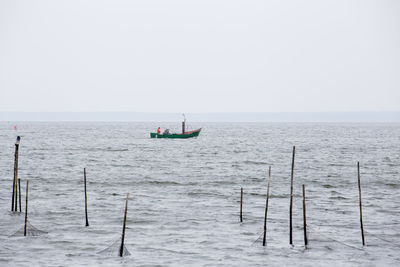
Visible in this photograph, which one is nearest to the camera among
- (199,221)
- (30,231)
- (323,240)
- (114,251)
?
(114,251)

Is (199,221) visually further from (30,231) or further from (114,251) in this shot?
(30,231)

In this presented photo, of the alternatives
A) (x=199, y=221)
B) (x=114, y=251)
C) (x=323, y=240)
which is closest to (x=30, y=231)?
(x=114, y=251)

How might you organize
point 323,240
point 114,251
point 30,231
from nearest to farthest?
point 114,251, point 323,240, point 30,231

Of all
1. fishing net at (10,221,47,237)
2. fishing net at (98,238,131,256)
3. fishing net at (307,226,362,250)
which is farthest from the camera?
fishing net at (10,221,47,237)

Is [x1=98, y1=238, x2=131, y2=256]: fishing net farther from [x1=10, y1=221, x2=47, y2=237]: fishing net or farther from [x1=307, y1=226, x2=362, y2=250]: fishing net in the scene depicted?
[x1=307, y1=226, x2=362, y2=250]: fishing net

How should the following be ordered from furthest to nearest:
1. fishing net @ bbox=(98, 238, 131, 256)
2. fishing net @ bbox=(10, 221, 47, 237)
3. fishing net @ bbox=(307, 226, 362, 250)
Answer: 1. fishing net @ bbox=(10, 221, 47, 237)
2. fishing net @ bbox=(307, 226, 362, 250)
3. fishing net @ bbox=(98, 238, 131, 256)

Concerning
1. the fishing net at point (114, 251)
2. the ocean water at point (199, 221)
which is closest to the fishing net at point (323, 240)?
the ocean water at point (199, 221)

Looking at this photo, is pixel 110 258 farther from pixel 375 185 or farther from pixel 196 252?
pixel 375 185

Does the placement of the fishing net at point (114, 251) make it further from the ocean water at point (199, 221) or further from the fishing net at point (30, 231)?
the fishing net at point (30, 231)

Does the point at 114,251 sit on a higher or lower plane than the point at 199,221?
higher

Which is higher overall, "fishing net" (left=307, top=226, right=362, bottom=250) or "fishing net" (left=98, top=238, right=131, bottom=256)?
"fishing net" (left=98, top=238, right=131, bottom=256)

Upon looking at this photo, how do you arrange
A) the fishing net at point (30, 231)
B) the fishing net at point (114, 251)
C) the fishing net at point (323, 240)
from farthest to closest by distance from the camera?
1. the fishing net at point (30, 231)
2. the fishing net at point (323, 240)
3. the fishing net at point (114, 251)

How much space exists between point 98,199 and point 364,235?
1587 centimetres

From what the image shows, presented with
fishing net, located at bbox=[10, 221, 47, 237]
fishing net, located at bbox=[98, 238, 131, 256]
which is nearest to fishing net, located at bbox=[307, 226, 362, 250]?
fishing net, located at bbox=[98, 238, 131, 256]
